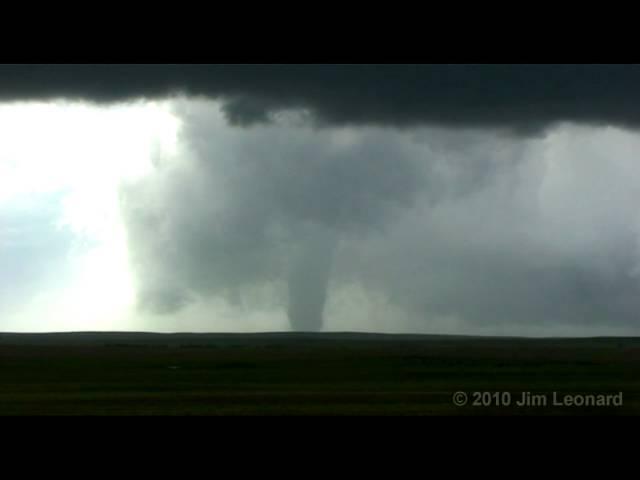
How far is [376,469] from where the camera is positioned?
8.38 meters

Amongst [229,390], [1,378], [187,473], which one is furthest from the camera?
[1,378]

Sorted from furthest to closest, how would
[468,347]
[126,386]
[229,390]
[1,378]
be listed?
[468,347] < [1,378] < [126,386] < [229,390]

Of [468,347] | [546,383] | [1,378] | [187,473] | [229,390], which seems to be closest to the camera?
[187,473]

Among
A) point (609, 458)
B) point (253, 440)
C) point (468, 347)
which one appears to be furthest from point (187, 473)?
point (468, 347)

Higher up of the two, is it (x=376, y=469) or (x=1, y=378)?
(x=1, y=378)

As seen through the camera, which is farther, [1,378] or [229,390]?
[1,378]

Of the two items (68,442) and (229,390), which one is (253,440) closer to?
(68,442)

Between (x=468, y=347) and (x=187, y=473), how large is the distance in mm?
33958
